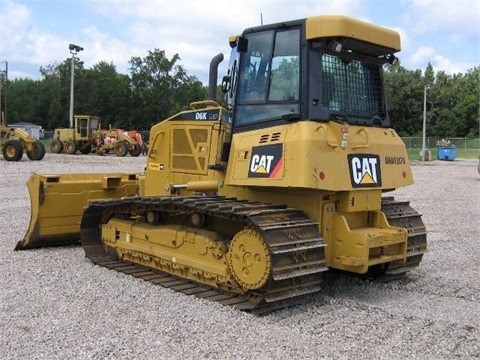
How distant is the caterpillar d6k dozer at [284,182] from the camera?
5957 mm

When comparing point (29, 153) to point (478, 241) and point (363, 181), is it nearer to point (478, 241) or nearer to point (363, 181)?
point (478, 241)

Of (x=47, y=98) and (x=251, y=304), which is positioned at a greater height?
(x=47, y=98)

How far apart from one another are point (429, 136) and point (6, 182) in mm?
55721

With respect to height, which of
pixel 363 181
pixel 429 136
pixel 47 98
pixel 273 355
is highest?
pixel 47 98

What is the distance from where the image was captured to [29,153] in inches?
1217

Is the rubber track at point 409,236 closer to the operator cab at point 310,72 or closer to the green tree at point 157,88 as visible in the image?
the operator cab at point 310,72

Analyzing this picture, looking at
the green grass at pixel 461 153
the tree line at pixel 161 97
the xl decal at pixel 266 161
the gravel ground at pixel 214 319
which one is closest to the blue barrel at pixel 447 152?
Result: the green grass at pixel 461 153

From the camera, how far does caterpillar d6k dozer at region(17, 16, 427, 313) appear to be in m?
5.96

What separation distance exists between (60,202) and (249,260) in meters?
4.02

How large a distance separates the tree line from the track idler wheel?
60.7m

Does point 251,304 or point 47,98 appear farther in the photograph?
point 47,98

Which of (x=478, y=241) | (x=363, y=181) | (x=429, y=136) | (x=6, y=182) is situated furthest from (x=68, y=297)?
(x=429, y=136)

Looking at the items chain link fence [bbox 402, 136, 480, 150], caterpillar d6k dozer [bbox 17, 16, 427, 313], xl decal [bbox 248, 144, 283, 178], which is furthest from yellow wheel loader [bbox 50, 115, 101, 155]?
xl decal [bbox 248, 144, 283, 178]

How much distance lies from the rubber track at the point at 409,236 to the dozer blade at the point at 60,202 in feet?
14.2
